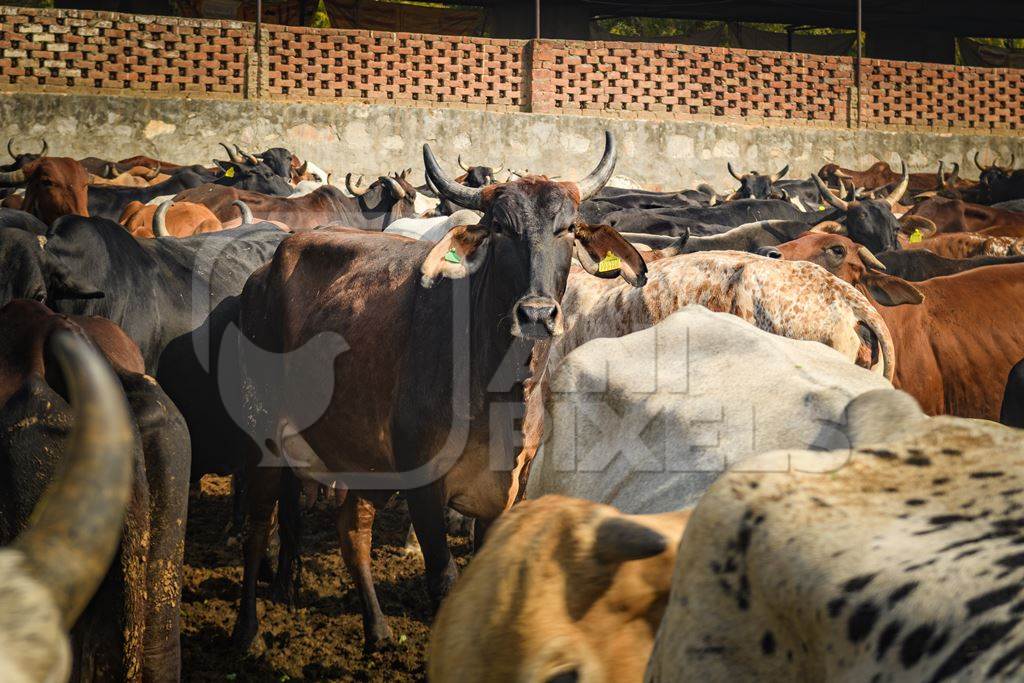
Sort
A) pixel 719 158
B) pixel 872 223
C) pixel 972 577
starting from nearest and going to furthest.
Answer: pixel 972 577
pixel 872 223
pixel 719 158

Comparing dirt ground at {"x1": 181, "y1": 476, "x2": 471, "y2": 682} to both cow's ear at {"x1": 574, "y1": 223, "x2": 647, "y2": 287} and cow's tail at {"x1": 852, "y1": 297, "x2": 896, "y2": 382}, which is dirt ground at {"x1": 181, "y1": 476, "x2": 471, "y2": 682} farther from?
cow's tail at {"x1": 852, "y1": 297, "x2": 896, "y2": 382}

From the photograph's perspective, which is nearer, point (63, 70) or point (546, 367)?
point (546, 367)

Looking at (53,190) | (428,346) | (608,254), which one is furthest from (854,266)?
(53,190)

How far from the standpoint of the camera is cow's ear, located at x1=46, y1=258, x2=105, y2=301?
18.7 feet

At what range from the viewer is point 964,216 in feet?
46.3

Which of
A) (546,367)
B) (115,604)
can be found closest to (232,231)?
(546,367)

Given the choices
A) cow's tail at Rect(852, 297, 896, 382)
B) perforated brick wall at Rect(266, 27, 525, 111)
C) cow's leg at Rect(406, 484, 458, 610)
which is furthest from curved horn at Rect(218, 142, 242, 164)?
cow's tail at Rect(852, 297, 896, 382)

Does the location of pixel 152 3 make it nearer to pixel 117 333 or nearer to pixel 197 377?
pixel 197 377

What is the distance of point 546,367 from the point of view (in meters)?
4.82

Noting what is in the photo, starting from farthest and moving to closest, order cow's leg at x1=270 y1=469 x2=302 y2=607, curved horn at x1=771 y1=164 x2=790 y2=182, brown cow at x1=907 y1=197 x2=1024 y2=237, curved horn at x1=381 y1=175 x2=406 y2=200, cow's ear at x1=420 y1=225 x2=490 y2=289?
1. curved horn at x1=771 y1=164 x2=790 y2=182
2. curved horn at x1=381 y1=175 x2=406 y2=200
3. brown cow at x1=907 y1=197 x2=1024 y2=237
4. cow's leg at x1=270 y1=469 x2=302 y2=607
5. cow's ear at x1=420 y1=225 x2=490 y2=289

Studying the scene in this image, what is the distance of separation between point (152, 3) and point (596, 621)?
22.5 metres

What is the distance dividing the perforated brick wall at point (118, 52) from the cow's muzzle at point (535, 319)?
15383mm

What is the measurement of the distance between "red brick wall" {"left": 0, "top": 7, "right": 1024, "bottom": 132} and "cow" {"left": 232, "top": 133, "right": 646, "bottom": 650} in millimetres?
13719

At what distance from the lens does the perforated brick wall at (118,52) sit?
58.3 feet
